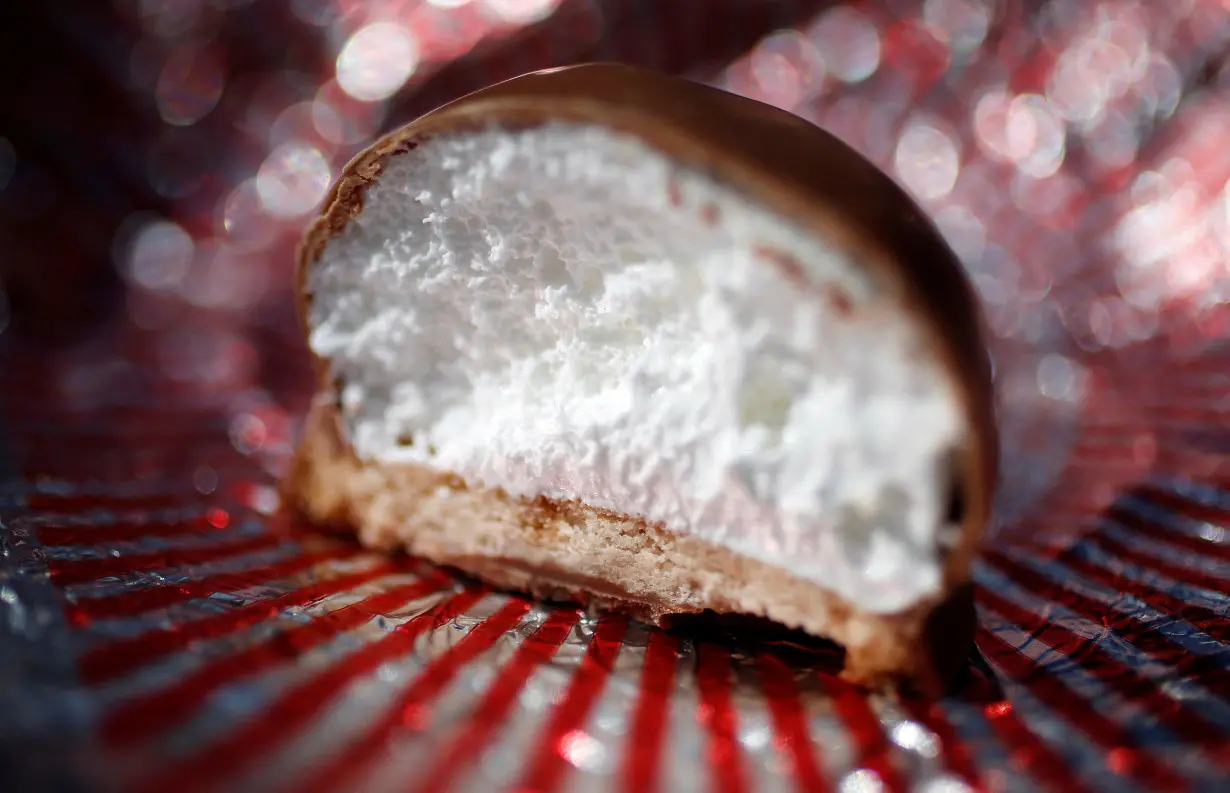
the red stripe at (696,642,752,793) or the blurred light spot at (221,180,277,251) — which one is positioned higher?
the blurred light spot at (221,180,277,251)

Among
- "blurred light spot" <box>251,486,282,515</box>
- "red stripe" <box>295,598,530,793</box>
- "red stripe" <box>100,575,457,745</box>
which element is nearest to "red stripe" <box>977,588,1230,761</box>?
"red stripe" <box>295,598,530,793</box>

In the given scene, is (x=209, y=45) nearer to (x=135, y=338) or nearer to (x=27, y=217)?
(x=27, y=217)

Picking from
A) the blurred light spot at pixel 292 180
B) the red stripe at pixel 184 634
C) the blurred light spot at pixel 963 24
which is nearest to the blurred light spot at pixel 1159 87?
the blurred light spot at pixel 963 24

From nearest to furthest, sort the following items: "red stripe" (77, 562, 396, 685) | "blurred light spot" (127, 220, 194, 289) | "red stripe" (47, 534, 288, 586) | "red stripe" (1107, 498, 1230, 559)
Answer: "red stripe" (77, 562, 396, 685), "red stripe" (47, 534, 288, 586), "red stripe" (1107, 498, 1230, 559), "blurred light spot" (127, 220, 194, 289)

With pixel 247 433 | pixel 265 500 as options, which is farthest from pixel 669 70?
pixel 265 500

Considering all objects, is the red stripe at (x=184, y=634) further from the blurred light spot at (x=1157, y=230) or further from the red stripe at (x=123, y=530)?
the blurred light spot at (x=1157, y=230)

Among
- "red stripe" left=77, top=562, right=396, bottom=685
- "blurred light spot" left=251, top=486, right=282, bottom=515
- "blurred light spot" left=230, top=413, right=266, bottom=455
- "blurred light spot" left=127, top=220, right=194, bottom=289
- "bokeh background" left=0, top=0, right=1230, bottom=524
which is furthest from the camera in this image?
"blurred light spot" left=127, top=220, right=194, bottom=289

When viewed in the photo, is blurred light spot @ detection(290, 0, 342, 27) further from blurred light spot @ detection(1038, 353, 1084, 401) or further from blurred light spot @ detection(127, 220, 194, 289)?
blurred light spot @ detection(1038, 353, 1084, 401)
